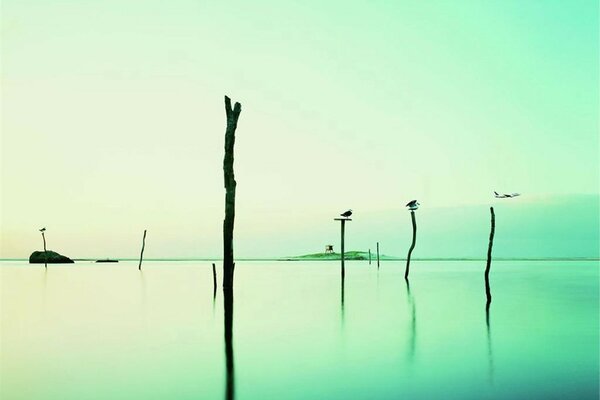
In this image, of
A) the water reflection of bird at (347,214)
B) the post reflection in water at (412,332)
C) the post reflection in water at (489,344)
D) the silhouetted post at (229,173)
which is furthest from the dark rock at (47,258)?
the post reflection in water at (489,344)

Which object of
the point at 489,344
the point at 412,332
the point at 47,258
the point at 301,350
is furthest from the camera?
the point at 47,258

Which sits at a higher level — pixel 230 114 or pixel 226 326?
pixel 230 114

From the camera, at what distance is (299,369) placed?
33.6 ft

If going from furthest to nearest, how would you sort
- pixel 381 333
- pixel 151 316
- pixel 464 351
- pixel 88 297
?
pixel 88 297 → pixel 151 316 → pixel 381 333 → pixel 464 351

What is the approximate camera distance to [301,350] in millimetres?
12461

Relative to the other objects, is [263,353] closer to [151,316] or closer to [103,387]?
[103,387]

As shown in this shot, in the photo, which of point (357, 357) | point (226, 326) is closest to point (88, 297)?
point (226, 326)

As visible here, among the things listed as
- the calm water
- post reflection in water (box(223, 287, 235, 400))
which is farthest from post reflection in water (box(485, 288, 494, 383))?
post reflection in water (box(223, 287, 235, 400))

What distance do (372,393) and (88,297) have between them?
2041 centimetres

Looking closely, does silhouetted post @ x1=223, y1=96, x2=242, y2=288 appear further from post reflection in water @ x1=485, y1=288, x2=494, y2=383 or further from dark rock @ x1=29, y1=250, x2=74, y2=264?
dark rock @ x1=29, y1=250, x2=74, y2=264

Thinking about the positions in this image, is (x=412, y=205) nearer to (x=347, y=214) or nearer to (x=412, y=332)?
(x=347, y=214)

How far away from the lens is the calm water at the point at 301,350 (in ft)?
28.4

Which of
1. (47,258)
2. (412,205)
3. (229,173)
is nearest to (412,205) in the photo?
(412,205)

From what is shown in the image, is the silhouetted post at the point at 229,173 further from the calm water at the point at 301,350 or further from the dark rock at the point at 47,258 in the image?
the dark rock at the point at 47,258
